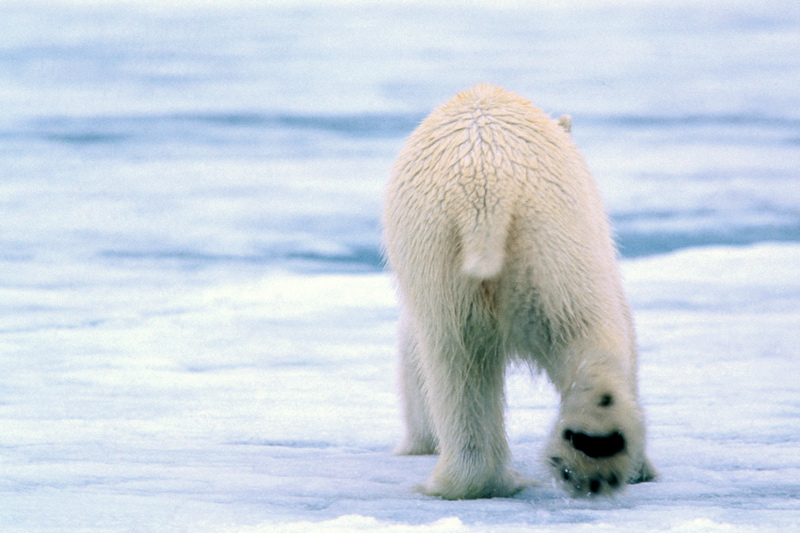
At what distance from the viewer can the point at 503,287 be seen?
274cm

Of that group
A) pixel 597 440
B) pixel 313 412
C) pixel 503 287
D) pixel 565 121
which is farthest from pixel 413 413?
pixel 597 440

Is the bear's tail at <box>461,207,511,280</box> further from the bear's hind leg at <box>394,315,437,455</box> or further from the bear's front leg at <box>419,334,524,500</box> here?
the bear's hind leg at <box>394,315,437,455</box>

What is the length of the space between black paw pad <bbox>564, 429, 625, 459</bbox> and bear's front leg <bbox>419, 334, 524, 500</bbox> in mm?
544

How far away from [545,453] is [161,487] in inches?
50.2

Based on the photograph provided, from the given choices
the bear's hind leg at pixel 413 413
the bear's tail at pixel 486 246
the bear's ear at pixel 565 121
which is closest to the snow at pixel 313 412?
the bear's hind leg at pixel 413 413

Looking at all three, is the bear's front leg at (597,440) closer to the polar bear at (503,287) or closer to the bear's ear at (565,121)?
the polar bear at (503,287)

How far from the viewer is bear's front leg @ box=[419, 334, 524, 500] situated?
2.95m

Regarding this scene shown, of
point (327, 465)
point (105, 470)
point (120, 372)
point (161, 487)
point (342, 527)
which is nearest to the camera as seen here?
point (342, 527)

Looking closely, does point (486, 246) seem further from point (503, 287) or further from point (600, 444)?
point (600, 444)

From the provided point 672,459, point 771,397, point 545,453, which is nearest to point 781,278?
point 771,397

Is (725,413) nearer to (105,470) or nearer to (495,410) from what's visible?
(495,410)

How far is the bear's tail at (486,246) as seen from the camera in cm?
260

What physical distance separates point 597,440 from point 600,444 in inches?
0.5

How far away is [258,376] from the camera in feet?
17.4
